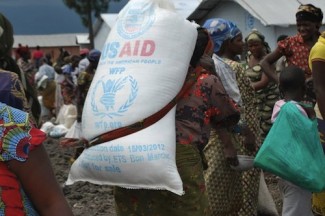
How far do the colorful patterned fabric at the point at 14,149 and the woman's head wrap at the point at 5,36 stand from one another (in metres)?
0.91

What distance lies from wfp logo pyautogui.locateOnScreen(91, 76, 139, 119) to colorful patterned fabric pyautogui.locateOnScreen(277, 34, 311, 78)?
2464mm

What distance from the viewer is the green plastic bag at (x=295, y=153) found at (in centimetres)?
356

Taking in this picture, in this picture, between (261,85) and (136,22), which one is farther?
(261,85)

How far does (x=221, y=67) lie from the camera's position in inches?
155

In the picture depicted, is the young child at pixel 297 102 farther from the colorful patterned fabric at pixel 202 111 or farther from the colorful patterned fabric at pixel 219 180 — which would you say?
the colorful patterned fabric at pixel 202 111

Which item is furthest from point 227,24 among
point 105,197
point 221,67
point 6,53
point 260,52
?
point 105,197

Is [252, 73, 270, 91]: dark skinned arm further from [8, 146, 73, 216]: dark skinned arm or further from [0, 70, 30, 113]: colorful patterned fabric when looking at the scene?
[8, 146, 73, 216]: dark skinned arm

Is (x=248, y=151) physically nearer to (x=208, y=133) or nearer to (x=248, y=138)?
(x=248, y=138)

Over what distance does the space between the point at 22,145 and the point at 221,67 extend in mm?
→ 2370

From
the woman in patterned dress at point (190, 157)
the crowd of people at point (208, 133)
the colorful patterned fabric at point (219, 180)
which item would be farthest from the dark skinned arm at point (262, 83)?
the woman in patterned dress at point (190, 157)

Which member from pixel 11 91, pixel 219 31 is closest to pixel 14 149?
pixel 11 91

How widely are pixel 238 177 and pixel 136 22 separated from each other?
1.48 m

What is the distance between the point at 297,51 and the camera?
16.5ft

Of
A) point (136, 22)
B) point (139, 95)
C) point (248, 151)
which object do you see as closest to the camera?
point (139, 95)
